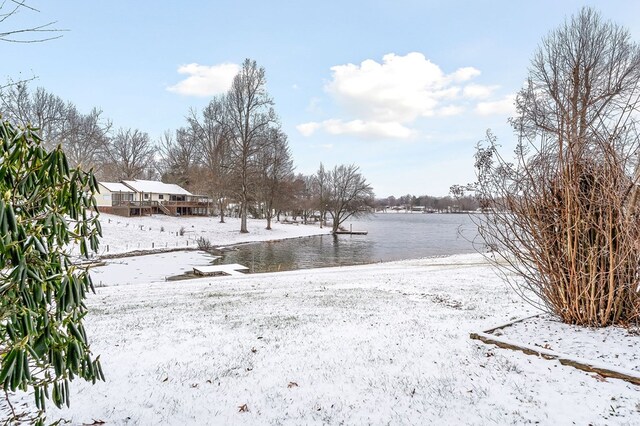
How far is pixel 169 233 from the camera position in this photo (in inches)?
1145

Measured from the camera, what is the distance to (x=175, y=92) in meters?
23.0

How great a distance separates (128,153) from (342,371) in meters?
55.4

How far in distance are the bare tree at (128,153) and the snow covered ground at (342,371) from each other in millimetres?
50548

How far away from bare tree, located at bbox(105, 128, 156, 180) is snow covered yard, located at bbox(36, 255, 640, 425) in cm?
5046

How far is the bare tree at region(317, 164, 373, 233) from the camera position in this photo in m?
44.2

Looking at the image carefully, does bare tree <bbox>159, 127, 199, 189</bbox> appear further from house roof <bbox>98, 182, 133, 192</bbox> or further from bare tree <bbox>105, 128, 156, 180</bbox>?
house roof <bbox>98, 182, 133, 192</bbox>

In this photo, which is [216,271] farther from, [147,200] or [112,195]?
[147,200]

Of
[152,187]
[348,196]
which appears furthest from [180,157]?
[348,196]

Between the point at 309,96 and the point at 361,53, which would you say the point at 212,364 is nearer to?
the point at 361,53

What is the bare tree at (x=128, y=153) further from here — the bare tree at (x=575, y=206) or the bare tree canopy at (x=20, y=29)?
the bare tree at (x=575, y=206)

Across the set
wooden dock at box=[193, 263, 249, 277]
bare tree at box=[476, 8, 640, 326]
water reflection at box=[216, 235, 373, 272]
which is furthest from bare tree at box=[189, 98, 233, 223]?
bare tree at box=[476, 8, 640, 326]

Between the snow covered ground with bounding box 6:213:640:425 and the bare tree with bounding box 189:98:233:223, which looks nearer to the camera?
the snow covered ground with bounding box 6:213:640:425

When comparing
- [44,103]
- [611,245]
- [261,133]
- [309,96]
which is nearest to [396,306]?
[611,245]

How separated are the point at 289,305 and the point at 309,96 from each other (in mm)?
16056
